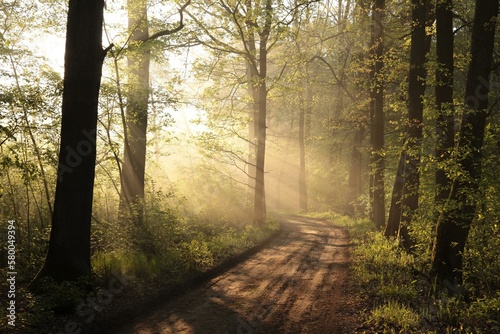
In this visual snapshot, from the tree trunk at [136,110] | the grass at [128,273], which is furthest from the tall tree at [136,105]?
the grass at [128,273]

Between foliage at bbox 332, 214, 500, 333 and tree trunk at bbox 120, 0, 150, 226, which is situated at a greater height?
tree trunk at bbox 120, 0, 150, 226

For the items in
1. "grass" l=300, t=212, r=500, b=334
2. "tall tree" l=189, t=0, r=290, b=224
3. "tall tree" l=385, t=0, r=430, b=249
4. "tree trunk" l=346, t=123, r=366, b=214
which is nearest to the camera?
"grass" l=300, t=212, r=500, b=334

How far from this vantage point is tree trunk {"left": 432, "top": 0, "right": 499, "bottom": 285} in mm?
7457

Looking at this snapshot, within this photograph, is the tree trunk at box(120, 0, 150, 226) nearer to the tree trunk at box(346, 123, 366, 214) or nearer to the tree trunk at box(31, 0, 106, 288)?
the tree trunk at box(31, 0, 106, 288)

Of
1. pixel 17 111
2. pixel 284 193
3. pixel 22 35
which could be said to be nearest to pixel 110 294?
pixel 17 111

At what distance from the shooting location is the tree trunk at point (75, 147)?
710cm

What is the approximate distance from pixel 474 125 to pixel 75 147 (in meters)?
8.55

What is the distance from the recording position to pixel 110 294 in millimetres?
7328

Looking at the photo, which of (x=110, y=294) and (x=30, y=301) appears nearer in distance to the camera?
(x=30, y=301)

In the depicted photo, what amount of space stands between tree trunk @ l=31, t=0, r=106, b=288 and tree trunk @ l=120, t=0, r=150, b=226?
3593mm

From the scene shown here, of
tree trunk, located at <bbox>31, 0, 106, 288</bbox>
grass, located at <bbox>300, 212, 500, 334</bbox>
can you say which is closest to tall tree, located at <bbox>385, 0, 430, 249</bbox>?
grass, located at <bbox>300, 212, 500, 334</bbox>

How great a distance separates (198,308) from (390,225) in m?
9.45

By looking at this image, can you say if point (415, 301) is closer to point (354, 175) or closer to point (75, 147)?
point (75, 147)

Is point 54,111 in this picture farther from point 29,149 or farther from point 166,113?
point 166,113
